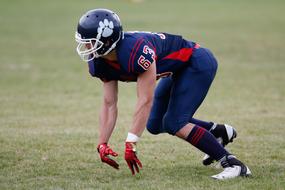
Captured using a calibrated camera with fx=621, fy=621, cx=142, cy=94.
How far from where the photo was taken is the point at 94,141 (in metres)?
7.51

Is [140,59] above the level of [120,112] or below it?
above

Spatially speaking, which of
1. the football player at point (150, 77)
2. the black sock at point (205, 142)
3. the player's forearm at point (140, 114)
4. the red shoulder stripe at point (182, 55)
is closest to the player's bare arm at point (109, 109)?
the football player at point (150, 77)

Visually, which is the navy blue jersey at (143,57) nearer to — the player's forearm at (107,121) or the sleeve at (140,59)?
the sleeve at (140,59)

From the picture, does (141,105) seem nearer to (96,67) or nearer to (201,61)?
(96,67)

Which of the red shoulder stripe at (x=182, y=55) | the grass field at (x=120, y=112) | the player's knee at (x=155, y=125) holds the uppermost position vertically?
the red shoulder stripe at (x=182, y=55)

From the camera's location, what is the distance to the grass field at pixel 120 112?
5758mm

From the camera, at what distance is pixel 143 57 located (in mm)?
5180

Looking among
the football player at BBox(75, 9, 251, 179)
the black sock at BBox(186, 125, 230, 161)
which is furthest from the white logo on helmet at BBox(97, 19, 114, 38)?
the black sock at BBox(186, 125, 230, 161)

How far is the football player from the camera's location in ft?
17.1

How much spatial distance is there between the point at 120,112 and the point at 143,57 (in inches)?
179

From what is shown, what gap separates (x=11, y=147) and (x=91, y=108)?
10.1 ft

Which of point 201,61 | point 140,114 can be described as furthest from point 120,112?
point 140,114

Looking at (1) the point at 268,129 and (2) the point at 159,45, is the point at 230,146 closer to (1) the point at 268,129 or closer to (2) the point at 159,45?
(1) the point at 268,129

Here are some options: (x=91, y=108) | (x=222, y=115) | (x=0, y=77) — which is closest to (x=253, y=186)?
(x=222, y=115)
